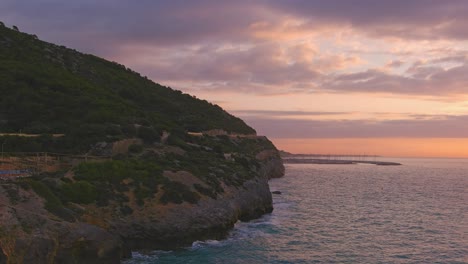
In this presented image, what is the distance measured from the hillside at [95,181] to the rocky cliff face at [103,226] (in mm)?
58

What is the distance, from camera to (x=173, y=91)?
13450 cm

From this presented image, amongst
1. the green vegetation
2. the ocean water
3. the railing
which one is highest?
the green vegetation

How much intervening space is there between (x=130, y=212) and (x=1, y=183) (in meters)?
8.57

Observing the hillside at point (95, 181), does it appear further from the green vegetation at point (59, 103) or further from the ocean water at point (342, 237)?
the ocean water at point (342, 237)

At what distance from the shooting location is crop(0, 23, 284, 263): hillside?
23.9m

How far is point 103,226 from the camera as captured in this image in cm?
2809

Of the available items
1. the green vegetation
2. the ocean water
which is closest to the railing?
the green vegetation

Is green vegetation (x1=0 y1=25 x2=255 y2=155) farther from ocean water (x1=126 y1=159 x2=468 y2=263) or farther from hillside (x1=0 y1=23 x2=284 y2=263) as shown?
ocean water (x1=126 y1=159 x2=468 y2=263)

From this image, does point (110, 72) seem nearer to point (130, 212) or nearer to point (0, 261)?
point (130, 212)

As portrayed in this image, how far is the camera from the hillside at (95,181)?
2386 cm

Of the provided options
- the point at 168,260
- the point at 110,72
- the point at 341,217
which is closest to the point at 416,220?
the point at 341,217

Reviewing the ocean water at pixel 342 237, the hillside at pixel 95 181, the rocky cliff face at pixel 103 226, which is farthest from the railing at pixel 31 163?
the ocean water at pixel 342 237

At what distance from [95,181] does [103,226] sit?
580cm

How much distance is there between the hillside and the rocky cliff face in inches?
2.3
